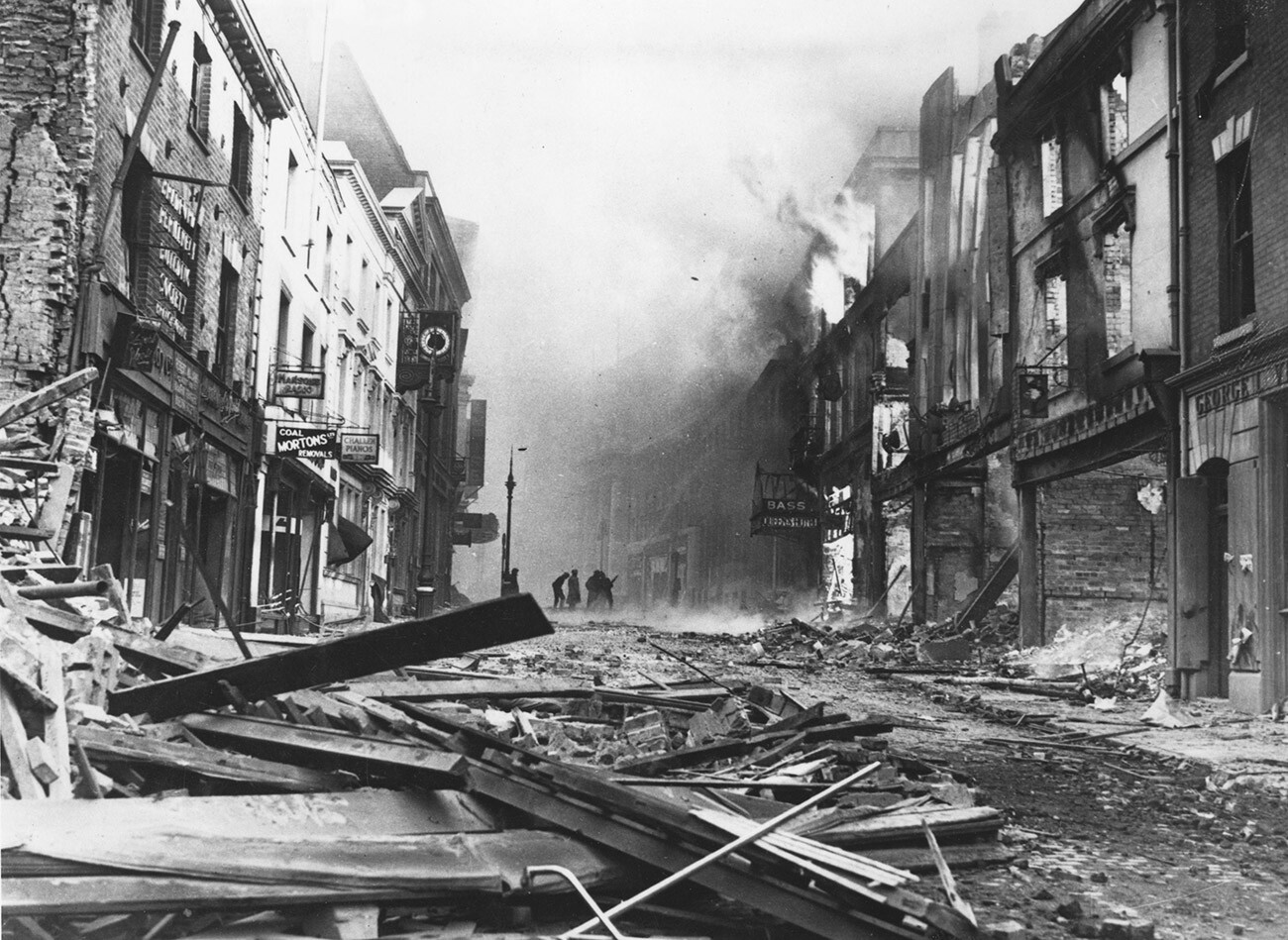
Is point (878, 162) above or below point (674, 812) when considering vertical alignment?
above

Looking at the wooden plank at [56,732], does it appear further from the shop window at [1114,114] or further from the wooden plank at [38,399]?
the shop window at [1114,114]

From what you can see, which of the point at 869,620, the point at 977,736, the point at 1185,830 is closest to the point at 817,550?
the point at 869,620

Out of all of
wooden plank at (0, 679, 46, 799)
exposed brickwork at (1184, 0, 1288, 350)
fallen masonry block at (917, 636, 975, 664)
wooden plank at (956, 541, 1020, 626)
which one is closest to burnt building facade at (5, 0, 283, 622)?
wooden plank at (0, 679, 46, 799)

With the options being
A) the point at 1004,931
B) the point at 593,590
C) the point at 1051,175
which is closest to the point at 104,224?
the point at 1004,931

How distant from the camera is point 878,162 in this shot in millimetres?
39312

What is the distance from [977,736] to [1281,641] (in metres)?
4.70

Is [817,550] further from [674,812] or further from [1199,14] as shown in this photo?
[674,812]

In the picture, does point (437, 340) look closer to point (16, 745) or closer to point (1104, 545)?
point (1104, 545)

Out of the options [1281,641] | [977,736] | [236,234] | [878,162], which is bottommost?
[977,736]

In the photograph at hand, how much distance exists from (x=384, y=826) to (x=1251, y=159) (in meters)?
13.2

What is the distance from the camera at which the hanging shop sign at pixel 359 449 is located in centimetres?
2761

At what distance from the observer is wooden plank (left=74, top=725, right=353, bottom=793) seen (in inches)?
174

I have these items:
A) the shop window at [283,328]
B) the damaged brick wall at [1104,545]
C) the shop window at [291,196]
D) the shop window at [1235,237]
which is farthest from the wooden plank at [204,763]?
the shop window at [291,196]

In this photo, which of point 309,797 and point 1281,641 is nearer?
point 309,797
